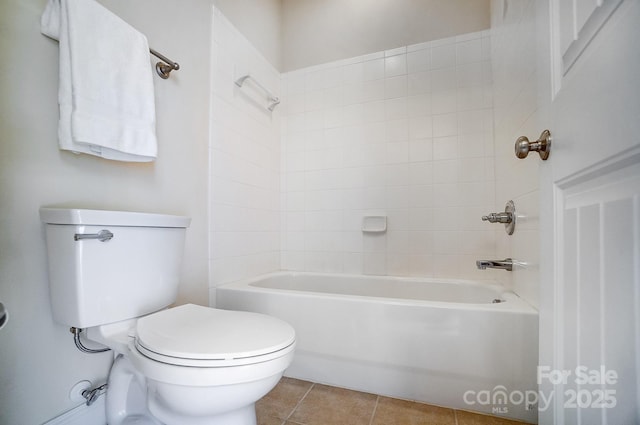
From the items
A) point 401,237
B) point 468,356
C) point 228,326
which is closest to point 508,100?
point 401,237

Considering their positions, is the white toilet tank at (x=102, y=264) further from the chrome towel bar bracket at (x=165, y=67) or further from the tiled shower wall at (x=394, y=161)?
the tiled shower wall at (x=394, y=161)

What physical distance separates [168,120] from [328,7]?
1667 mm

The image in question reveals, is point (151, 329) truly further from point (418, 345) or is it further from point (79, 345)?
point (418, 345)

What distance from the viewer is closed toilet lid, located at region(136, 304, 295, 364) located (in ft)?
2.41

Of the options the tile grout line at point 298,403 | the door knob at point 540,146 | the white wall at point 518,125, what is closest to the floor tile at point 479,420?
the white wall at point 518,125

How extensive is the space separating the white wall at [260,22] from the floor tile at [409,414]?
231 cm

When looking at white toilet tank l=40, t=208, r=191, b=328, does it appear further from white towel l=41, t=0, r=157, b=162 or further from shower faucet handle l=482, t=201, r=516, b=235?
shower faucet handle l=482, t=201, r=516, b=235

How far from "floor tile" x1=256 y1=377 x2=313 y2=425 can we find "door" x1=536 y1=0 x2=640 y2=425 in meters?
0.96

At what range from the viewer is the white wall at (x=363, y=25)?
1.91m

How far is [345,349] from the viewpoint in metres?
1.34

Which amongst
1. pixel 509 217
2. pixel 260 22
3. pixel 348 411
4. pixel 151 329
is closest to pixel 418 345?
pixel 348 411

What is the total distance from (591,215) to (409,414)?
1.13 meters

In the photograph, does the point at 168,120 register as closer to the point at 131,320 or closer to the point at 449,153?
the point at 131,320

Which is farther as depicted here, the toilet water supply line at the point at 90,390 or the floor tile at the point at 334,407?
the floor tile at the point at 334,407
